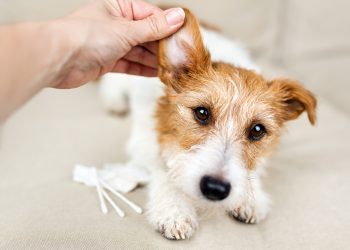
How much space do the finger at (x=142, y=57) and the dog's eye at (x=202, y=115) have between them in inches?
15.7

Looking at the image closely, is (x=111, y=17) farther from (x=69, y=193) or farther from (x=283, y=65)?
(x=283, y=65)

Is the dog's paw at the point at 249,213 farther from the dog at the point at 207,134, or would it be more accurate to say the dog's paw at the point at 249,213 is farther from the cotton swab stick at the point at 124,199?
the cotton swab stick at the point at 124,199

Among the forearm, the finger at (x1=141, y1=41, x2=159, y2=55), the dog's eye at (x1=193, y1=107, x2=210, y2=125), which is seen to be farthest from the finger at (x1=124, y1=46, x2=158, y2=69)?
the forearm

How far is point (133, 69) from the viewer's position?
220 cm

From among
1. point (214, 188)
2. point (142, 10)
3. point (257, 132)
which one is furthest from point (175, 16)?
point (214, 188)

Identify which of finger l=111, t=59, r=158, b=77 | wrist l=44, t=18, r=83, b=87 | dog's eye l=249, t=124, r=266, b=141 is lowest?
finger l=111, t=59, r=158, b=77

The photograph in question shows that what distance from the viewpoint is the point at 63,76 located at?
5.85 feet

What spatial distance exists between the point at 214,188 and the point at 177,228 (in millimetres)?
246

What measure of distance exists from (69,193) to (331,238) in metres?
1.15

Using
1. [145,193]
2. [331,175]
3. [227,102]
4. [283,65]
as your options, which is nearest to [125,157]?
[145,193]

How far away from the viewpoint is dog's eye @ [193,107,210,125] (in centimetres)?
188

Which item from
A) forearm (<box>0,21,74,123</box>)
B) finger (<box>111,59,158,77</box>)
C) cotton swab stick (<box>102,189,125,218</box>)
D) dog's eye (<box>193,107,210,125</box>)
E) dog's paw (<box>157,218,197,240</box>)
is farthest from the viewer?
finger (<box>111,59,158,77</box>)

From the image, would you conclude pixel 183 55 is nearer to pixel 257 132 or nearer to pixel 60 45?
pixel 257 132

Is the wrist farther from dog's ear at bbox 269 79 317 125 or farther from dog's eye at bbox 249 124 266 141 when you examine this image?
dog's ear at bbox 269 79 317 125
